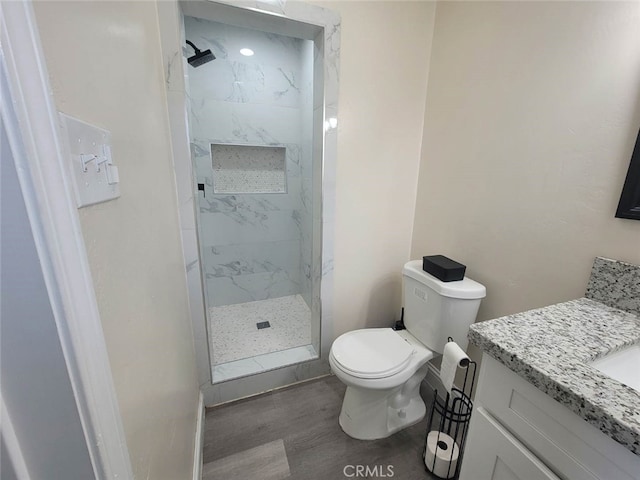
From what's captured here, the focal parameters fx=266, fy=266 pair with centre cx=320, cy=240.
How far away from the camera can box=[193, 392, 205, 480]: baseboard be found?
1.14m

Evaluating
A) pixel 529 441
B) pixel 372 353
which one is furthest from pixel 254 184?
pixel 529 441

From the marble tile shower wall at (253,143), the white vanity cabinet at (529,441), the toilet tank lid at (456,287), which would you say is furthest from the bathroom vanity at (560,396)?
the marble tile shower wall at (253,143)

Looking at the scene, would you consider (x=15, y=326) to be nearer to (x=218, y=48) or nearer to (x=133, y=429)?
(x=133, y=429)

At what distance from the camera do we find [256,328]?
223cm

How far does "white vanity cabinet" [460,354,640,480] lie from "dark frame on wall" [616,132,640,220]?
26.3 inches

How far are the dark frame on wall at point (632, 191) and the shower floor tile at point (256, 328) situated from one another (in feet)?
5.74

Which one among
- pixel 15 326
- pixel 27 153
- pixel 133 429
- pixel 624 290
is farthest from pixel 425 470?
pixel 27 153

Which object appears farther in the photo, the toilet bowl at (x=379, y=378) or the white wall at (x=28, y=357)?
the toilet bowl at (x=379, y=378)

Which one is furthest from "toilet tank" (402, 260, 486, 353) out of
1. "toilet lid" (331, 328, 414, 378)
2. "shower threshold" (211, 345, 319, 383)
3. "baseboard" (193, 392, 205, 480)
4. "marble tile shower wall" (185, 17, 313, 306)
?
"baseboard" (193, 392, 205, 480)

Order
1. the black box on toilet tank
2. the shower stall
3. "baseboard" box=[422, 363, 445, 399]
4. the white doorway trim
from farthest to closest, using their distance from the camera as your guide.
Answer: the shower stall
"baseboard" box=[422, 363, 445, 399]
the black box on toilet tank
the white doorway trim

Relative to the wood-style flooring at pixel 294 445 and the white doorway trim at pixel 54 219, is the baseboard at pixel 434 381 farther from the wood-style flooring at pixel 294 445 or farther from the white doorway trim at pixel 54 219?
the white doorway trim at pixel 54 219

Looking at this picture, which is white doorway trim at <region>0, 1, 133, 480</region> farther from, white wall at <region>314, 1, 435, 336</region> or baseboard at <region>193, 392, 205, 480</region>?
white wall at <region>314, 1, 435, 336</region>

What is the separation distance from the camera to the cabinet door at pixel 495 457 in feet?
1.99

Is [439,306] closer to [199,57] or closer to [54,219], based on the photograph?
[54,219]
